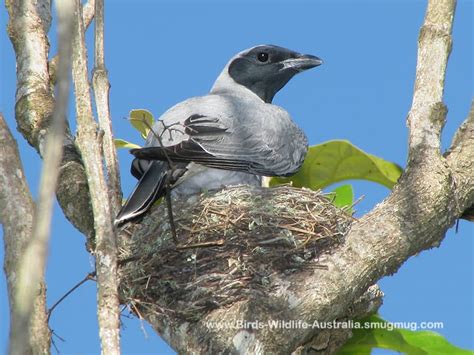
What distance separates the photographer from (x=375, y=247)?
3.66m

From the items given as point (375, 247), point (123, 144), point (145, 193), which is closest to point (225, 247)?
point (145, 193)

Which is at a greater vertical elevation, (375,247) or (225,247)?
(225,247)

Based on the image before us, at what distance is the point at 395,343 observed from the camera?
13.7 ft

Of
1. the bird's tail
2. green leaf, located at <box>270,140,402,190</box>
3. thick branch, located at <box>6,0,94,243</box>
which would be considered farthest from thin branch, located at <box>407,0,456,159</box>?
thick branch, located at <box>6,0,94,243</box>

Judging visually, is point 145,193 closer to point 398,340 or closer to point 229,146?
point 229,146

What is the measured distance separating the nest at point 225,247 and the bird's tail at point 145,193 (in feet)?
0.67

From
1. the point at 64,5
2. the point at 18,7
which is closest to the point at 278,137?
the point at 18,7

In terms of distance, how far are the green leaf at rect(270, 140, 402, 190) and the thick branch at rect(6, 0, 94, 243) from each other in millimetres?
1446

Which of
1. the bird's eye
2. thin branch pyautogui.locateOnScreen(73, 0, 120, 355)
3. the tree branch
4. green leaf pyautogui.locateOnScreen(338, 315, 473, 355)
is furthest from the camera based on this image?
the bird's eye

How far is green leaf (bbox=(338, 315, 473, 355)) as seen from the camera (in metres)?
4.12

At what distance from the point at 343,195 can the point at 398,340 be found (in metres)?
1.04

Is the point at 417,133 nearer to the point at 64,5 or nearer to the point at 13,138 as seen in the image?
the point at 13,138

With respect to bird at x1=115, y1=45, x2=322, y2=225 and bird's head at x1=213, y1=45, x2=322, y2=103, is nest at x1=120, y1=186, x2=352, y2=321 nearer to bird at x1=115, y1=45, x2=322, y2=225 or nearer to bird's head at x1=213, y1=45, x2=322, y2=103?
bird at x1=115, y1=45, x2=322, y2=225

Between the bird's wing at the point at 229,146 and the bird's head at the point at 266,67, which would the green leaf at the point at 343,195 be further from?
the bird's head at the point at 266,67
